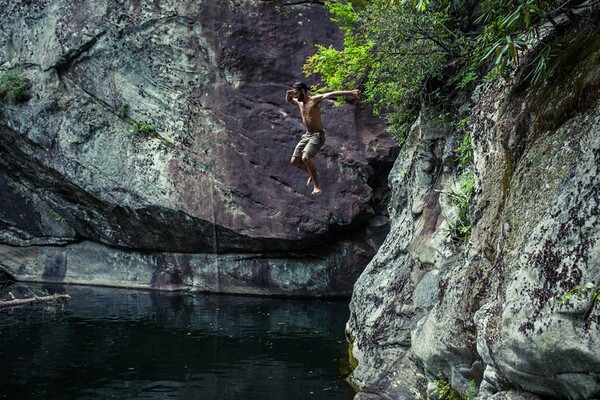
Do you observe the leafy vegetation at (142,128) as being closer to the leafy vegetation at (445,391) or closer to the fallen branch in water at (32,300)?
the fallen branch in water at (32,300)

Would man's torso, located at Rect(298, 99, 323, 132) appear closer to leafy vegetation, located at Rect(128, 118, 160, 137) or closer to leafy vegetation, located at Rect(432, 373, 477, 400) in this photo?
leafy vegetation, located at Rect(432, 373, 477, 400)

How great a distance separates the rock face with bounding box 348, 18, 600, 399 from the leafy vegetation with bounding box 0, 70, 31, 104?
15.9 m

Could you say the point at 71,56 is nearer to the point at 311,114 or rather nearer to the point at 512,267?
the point at 311,114

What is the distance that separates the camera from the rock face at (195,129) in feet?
69.6

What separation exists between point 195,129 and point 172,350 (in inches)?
364

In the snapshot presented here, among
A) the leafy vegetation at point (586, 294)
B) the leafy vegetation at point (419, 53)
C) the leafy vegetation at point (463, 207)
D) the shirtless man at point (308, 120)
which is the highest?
the leafy vegetation at point (419, 53)

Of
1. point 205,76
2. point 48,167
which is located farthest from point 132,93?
point 48,167

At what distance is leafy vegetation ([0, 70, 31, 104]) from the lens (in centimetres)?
2233

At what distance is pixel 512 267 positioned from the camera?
703 centimetres

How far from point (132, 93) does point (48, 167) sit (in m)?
3.87

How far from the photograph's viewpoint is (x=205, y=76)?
21.6 meters

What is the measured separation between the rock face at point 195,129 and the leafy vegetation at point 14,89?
274mm

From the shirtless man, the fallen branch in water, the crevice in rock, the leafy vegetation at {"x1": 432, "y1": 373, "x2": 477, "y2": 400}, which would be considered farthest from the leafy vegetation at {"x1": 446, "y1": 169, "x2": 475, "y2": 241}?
the crevice in rock

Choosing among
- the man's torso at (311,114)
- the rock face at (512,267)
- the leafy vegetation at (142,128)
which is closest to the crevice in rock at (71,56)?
the leafy vegetation at (142,128)
